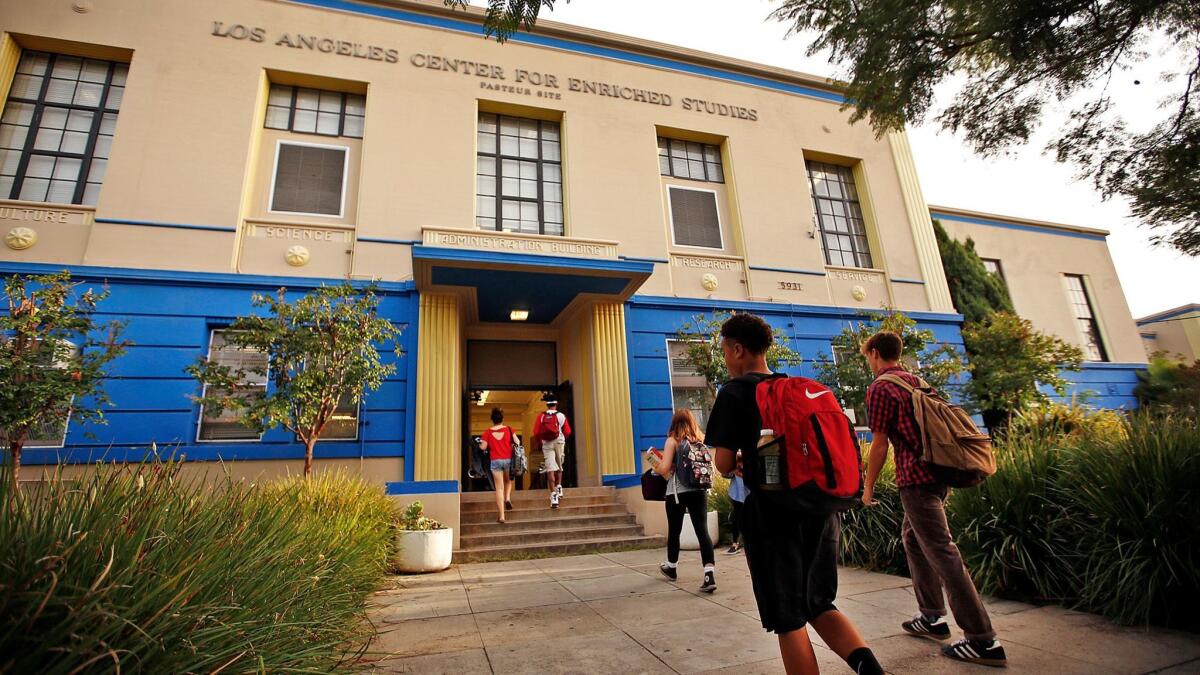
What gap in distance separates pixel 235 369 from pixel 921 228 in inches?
692

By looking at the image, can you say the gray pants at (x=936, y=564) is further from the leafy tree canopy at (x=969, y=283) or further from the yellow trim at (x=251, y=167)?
the leafy tree canopy at (x=969, y=283)

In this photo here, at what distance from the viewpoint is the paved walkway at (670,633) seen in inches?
130

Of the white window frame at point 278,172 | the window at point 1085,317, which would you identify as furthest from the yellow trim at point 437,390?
the window at point 1085,317

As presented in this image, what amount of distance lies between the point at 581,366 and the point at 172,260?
27.1 feet

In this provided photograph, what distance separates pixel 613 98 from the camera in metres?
14.3

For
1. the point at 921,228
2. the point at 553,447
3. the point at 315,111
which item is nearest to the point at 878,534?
the point at 553,447

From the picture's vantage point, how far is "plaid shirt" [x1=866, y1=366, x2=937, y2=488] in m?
3.54

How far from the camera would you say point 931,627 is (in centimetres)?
363

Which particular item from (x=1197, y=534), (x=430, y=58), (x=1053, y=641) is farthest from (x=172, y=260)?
(x=1197, y=534)

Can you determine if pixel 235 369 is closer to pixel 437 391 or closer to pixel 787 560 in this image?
pixel 437 391

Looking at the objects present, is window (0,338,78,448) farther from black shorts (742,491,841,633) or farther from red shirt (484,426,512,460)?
black shorts (742,491,841,633)

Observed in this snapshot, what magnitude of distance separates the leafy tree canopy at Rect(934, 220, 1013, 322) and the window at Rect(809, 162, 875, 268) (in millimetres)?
2998

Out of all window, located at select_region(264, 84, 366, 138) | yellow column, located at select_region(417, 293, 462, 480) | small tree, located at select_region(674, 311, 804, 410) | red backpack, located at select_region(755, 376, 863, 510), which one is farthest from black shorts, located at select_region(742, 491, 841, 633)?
window, located at select_region(264, 84, 366, 138)

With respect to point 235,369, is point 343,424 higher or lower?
lower
